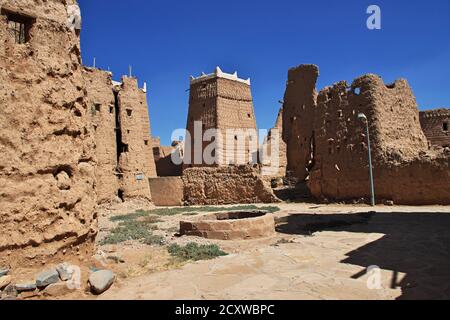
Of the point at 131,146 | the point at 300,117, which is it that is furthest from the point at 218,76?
the point at 131,146

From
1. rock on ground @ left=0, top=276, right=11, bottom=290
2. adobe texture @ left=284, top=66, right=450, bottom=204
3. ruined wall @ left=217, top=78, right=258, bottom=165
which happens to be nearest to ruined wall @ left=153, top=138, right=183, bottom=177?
ruined wall @ left=217, top=78, right=258, bottom=165

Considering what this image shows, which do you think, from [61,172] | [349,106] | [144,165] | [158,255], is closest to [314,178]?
[349,106]

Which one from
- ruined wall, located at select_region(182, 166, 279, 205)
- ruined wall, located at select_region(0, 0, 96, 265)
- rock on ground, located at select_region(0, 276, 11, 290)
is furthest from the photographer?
ruined wall, located at select_region(182, 166, 279, 205)

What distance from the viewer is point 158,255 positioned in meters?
6.82

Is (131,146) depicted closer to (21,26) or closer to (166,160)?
(166,160)

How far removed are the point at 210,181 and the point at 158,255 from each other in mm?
13815

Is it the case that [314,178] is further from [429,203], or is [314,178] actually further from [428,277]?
[428,277]

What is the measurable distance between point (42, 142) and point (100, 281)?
2124 mm

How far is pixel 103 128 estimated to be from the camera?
18.5m

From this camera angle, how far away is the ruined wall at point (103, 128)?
17.9 metres

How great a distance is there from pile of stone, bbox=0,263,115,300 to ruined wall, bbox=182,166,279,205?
15.5 meters

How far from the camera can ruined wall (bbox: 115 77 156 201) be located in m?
19.2

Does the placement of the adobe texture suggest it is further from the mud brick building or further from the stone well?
the mud brick building

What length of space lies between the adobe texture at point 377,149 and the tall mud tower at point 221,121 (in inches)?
462
